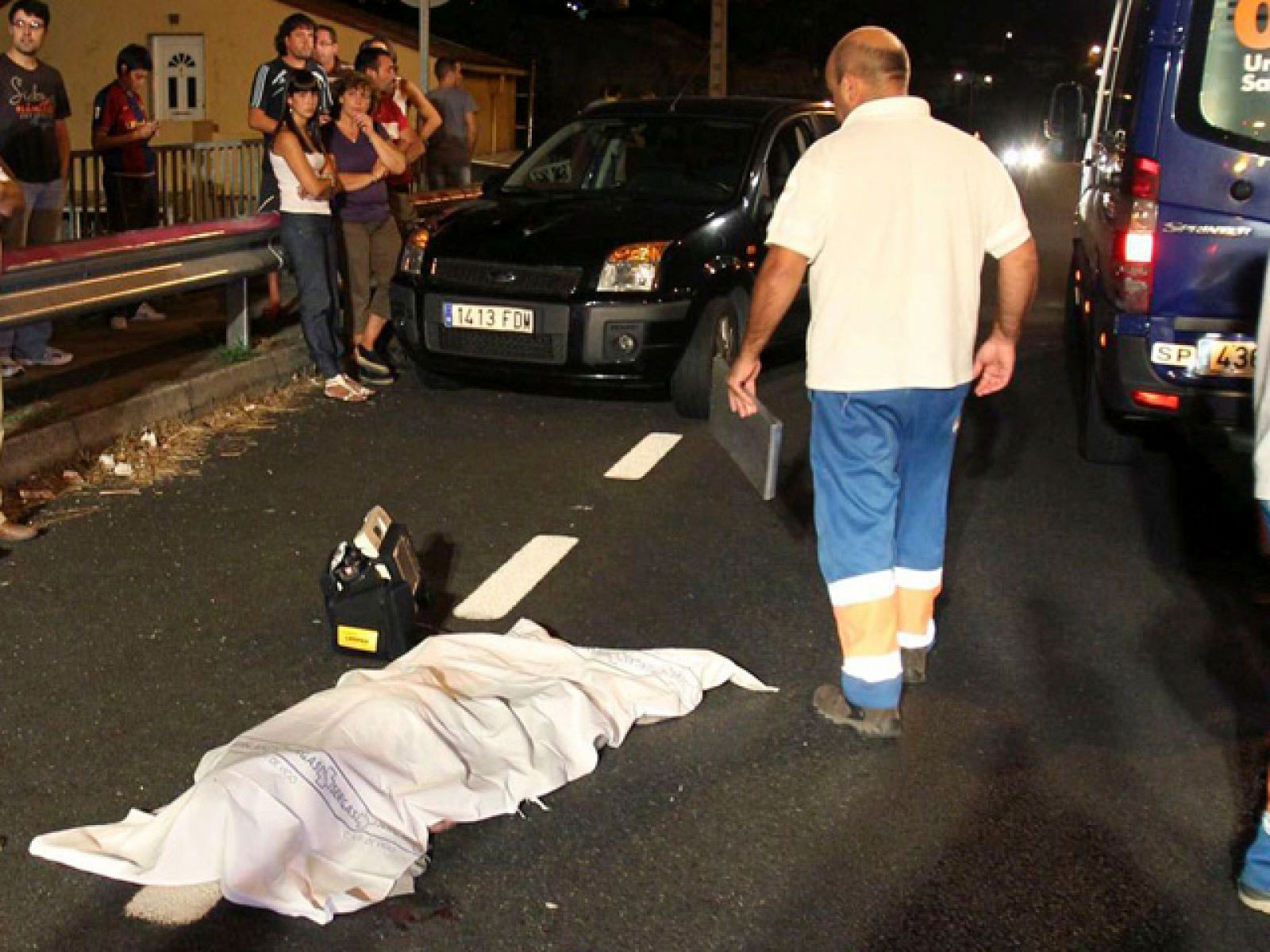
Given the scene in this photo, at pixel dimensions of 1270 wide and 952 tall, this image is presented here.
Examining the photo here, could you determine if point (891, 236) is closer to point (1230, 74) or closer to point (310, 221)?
point (1230, 74)

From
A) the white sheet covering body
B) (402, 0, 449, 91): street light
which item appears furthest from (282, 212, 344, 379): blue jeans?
the white sheet covering body

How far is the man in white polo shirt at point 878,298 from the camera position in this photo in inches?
165

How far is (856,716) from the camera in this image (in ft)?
14.6

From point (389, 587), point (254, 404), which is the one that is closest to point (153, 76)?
point (254, 404)

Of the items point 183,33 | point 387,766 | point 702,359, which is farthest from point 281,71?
point 183,33

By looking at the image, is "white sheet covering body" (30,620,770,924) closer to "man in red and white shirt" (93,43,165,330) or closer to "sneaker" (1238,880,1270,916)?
"sneaker" (1238,880,1270,916)

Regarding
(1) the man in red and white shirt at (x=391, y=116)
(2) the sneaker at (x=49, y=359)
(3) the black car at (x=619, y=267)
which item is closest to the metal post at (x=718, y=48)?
(1) the man in red and white shirt at (x=391, y=116)

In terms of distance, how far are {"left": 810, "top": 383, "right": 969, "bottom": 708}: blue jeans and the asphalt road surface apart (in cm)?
25

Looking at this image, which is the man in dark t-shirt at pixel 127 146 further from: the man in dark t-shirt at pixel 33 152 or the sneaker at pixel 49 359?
the sneaker at pixel 49 359

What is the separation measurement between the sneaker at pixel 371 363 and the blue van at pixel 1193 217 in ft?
14.9

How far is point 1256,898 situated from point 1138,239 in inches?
145

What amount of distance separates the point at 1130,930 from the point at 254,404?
6.39m

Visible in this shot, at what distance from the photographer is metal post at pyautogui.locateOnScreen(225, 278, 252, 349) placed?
30.4 ft

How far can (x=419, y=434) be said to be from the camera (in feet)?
26.7
